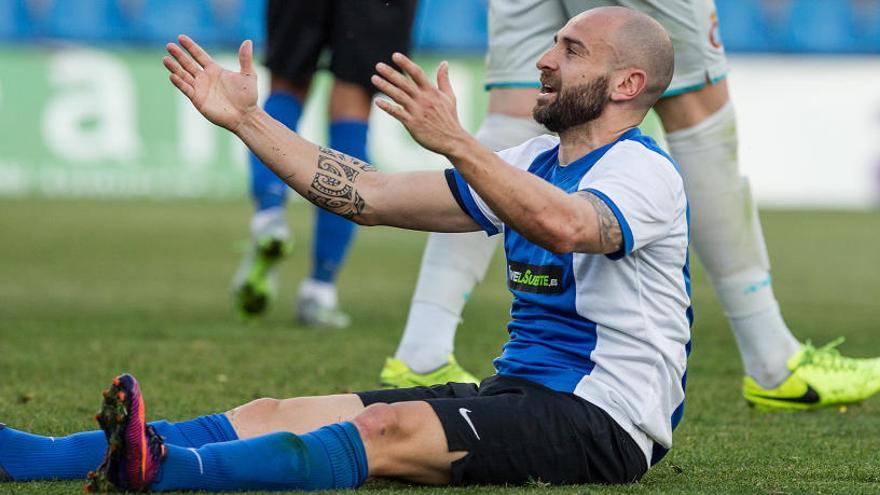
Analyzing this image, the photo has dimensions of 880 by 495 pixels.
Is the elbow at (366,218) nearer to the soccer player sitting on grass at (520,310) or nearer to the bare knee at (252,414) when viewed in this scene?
the soccer player sitting on grass at (520,310)

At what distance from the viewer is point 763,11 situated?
18828 millimetres

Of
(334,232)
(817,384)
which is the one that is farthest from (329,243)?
(817,384)

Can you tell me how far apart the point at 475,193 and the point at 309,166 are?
345 mm

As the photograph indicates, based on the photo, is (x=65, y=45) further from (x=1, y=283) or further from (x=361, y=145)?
(x=361, y=145)

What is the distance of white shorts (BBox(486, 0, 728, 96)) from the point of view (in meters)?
4.05

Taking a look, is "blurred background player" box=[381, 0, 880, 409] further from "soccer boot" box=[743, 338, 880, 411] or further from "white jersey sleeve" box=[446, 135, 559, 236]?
"white jersey sleeve" box=[446, 135, 559, 236]

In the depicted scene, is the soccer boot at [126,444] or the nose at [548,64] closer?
the soccer boot at [126,444]

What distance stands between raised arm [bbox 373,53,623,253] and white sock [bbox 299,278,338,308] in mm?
3425

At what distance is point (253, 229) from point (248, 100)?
9.20ft

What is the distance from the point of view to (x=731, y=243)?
4219mm

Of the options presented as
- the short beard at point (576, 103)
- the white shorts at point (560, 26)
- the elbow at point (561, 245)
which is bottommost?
the elbow at point (561, 245)

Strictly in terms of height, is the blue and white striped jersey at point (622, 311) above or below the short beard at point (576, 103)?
below

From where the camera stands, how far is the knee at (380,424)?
2.76 meters

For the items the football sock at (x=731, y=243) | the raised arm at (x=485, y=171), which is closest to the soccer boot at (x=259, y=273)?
the football sock at (x=731, y=243)
